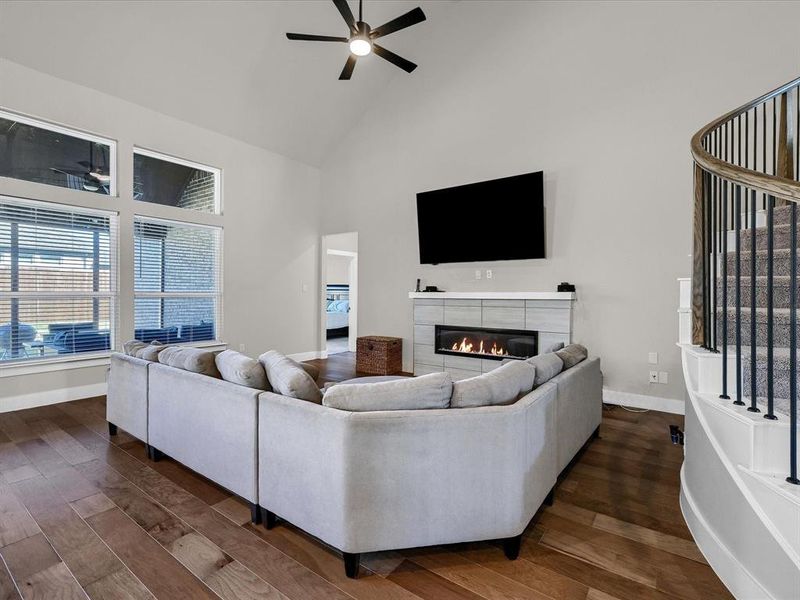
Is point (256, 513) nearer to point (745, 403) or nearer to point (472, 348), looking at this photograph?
point (745, 403)

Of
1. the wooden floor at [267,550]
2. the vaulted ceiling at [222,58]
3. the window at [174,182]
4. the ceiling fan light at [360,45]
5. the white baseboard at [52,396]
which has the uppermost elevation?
the vaulted ceiling at [222,58]

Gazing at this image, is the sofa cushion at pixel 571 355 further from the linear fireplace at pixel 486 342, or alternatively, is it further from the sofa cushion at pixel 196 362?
the sofa cushion at pixel 196 362

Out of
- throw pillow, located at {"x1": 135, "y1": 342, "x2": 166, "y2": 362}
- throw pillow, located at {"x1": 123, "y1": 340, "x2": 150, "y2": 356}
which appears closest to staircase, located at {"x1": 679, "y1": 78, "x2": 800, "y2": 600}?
throw pillow, located at {"x1": 135, "y1": 342, "x2": 166, "y2": 362}

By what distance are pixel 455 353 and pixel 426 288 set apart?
0.95 m

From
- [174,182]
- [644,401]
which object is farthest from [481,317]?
[174,182]

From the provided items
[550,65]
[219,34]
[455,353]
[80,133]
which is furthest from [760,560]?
[80,133]

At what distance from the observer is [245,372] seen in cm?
212

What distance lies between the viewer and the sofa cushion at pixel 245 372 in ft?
6.95

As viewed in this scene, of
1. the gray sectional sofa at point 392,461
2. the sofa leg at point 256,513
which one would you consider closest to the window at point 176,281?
the gray sectional sofa at point 392,461

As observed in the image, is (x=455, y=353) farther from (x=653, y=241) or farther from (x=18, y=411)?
(x=18, y=411)

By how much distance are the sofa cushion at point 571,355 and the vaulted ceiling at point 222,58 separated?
14.9ft

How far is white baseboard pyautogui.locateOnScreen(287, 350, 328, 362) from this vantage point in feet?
21.2

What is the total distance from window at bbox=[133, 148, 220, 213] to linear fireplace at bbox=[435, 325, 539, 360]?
11.7ft

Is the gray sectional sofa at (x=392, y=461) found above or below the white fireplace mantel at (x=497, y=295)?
below
